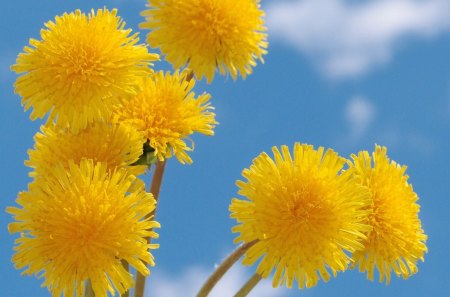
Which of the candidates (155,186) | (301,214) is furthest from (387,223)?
(155,186)

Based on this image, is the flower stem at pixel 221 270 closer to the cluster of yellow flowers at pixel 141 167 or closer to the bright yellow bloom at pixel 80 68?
the cluster of yellow flowers at pixel 141 167

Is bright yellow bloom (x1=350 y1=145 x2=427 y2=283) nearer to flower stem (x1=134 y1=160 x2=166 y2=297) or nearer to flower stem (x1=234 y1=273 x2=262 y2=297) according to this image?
flower stem (x1=234 y1=273 x2=262 y2=297)

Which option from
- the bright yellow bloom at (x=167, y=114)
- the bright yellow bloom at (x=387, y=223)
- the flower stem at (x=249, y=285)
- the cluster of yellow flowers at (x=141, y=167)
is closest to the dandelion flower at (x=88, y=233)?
the cluster of yellow flowers at (x=141, y=167)

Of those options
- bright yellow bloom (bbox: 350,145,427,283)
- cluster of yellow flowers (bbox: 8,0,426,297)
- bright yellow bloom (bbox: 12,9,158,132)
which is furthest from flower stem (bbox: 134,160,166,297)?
bright yellow bloom (bbox: 350,145,427,283)

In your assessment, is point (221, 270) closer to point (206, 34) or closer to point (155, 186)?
point (155, 186)

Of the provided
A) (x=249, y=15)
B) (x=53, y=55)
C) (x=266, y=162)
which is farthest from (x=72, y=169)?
(x=249, y=15)
